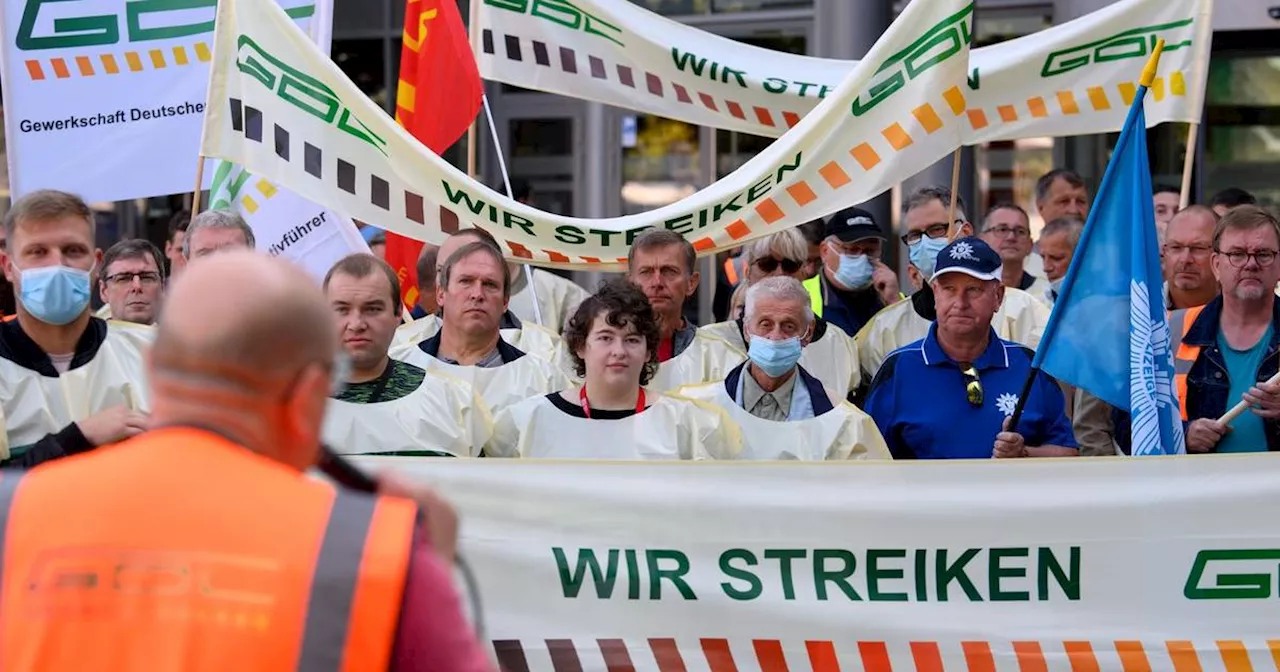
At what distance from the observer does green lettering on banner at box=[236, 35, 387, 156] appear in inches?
234

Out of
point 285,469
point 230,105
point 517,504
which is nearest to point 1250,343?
point 517,504

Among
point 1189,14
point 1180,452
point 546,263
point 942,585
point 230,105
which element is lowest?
point 942,585

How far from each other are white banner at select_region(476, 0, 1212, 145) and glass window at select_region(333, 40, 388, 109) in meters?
6.84

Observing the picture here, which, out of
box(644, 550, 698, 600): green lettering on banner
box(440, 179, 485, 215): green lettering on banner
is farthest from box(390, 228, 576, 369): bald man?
box(644, 550, 698, 600): green lettering on banner

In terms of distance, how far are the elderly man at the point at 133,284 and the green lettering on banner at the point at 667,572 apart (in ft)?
8.67

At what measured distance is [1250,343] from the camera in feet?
17.5

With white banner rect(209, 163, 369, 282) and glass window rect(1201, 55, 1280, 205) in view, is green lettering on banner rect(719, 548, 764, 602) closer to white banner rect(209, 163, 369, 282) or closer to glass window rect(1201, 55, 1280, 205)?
white banner rect(209, 163, 369, 282)

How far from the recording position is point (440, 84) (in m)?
7.30

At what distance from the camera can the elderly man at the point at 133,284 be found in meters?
6.18

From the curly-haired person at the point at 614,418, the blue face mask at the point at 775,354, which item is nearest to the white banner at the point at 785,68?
the blue face mask at the point at 775,354

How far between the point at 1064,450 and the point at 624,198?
8.76 m

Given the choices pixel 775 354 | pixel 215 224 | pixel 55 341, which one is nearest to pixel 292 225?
pixel 215 224

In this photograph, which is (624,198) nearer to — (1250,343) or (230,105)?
(230,105)

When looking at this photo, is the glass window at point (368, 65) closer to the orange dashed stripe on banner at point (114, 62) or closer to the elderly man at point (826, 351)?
the orange dashed stripe on banner at point (114, 62)
